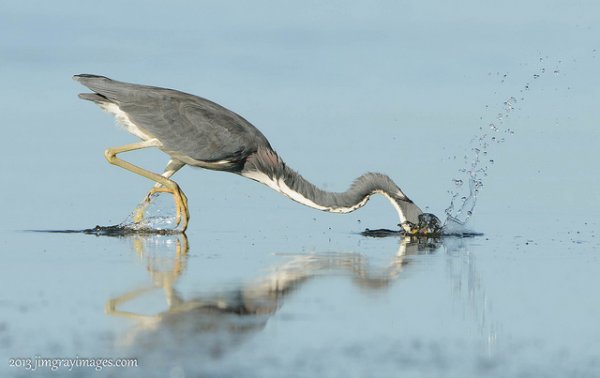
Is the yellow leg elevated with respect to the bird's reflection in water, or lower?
elevated

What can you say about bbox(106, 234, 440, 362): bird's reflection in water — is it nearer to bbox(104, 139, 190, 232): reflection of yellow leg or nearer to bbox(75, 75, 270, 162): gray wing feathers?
bbox(104, 139, 190, 232): reflection of yellow leg

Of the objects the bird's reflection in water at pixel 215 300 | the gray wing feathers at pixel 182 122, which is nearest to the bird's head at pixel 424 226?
the bird's reflection in water at pixel 215 300

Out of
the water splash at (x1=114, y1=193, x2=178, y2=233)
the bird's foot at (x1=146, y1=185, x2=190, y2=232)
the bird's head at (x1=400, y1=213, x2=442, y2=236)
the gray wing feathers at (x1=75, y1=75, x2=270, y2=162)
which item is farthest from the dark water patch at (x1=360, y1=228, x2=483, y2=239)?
the water splash at (x1=114, y1=193, x2=178, y2=233)

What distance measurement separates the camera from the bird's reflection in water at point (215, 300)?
8.76 m

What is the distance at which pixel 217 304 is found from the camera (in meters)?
10.3

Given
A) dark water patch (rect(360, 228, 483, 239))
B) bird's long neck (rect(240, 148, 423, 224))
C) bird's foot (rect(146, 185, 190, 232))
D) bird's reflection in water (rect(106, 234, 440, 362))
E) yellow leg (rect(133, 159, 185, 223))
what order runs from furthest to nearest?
1. yellow leg (rect(133, 159, 185, 223))
2. dark water patch (rect(360, 228, 483, 239))
3. bird's long neck (rect(240, 148, 423, 224))
4. bird's foot (rect(146, 185, 190, 232))
5. bird's reflection in water (rect(106, 234, 440, 362))

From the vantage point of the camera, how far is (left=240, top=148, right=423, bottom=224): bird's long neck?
16641 mm

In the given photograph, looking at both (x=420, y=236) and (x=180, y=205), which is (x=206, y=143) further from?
(x=420, y=236)

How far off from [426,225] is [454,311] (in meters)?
6.63

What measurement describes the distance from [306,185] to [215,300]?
6346 millimetres

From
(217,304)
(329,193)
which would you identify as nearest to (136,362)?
(217,304)

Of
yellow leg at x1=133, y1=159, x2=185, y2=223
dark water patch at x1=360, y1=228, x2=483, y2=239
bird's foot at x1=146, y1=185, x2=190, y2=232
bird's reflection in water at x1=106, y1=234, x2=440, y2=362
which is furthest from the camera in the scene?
yellow leg at x1=133, y1=159, x2=185, y2=223

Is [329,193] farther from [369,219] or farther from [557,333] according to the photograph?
[557,333]

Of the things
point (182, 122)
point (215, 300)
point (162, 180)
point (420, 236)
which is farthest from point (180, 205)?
point (215, 300)
